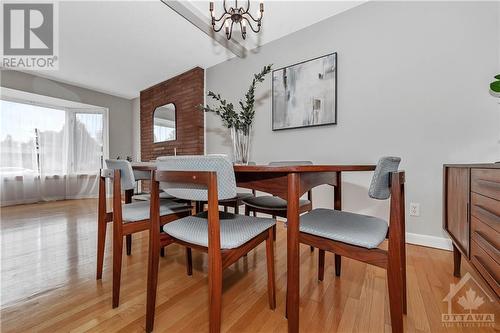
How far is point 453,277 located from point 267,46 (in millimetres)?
2956

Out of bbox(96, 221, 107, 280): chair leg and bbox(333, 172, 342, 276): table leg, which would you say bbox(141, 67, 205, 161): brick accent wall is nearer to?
bbox(96, 221, 107, 280): chair leg

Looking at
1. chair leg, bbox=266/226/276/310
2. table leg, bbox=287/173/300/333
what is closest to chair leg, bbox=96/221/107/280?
chair leg, bbox=266/226/276/310

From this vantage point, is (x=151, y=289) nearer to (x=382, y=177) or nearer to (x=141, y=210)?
(x=141, y=210)

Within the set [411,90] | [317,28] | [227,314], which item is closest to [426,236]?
[411,90]

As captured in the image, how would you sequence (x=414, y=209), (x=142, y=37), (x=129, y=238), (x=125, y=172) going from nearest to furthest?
1. (x=125, y=172)
2. (x=129, y=238)
3. (x=414, y=209)
4. (x=142, y=37)

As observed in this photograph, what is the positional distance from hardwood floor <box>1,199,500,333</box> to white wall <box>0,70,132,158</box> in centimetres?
331

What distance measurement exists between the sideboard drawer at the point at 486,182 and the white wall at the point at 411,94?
87cm

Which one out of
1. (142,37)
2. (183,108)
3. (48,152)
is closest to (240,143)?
(142,37)

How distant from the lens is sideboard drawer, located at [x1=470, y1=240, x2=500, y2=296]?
0.85 meters

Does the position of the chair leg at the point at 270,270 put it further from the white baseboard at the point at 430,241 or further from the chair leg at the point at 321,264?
the white baseboard at the point at 430,241

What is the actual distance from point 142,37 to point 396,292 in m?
3.56

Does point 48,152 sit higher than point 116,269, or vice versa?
point 48,152

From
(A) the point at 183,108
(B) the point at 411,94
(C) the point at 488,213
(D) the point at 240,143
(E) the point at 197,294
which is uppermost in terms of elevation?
(A) the point at 183,108

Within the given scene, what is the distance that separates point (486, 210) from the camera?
36.9 inches
